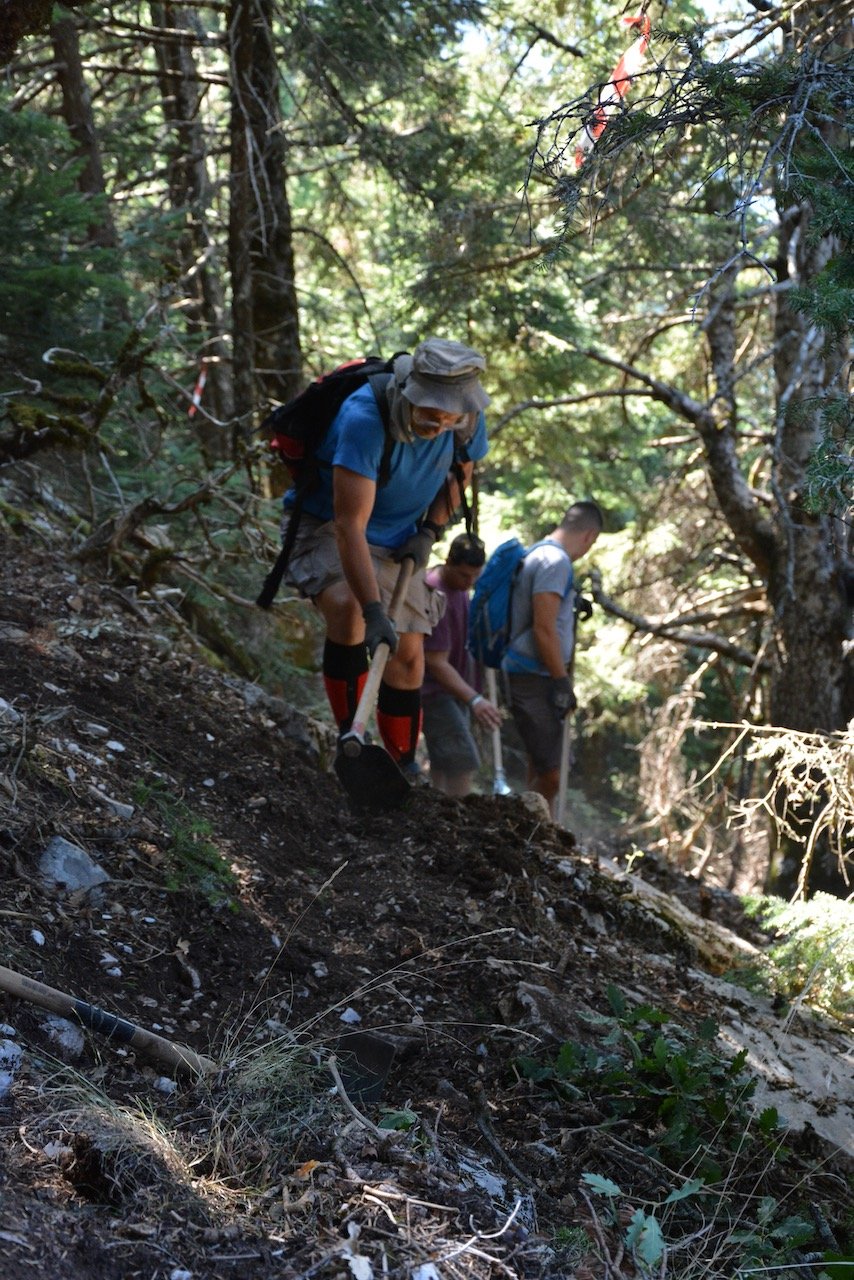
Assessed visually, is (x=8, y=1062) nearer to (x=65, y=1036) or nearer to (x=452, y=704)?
(x=65, y=1036)

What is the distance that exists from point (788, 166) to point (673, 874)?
17.4 feet

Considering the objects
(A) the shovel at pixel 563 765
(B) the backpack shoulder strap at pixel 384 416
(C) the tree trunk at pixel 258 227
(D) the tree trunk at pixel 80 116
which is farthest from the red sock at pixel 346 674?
Answer: (D) the tree trunk at pixel 80 116

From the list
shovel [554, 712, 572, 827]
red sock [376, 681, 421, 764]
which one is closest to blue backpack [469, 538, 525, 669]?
shovel [554, 712, 572, 827]

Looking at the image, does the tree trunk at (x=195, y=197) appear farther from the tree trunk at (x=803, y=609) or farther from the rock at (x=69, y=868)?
the rock at (x=69, y=868)

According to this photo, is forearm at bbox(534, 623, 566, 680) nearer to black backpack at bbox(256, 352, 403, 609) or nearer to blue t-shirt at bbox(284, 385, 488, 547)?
blue t-shirt at bbox(284, 385, 488, 547)

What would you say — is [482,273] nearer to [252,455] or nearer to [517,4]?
[517,4]

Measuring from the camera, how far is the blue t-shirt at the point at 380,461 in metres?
4.52

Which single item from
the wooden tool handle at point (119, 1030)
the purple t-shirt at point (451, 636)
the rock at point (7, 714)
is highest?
the purple t-shirt at point (451, 636)

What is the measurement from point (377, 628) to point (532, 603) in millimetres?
1934

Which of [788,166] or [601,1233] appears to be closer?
[601,1233]

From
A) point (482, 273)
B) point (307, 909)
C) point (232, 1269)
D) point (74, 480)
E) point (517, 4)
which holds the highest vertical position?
point (517, 4)

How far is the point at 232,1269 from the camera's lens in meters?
2.23

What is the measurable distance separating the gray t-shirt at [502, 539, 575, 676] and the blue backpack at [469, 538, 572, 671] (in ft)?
0.12

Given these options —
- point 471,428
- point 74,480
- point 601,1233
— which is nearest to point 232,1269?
point 601,1233
